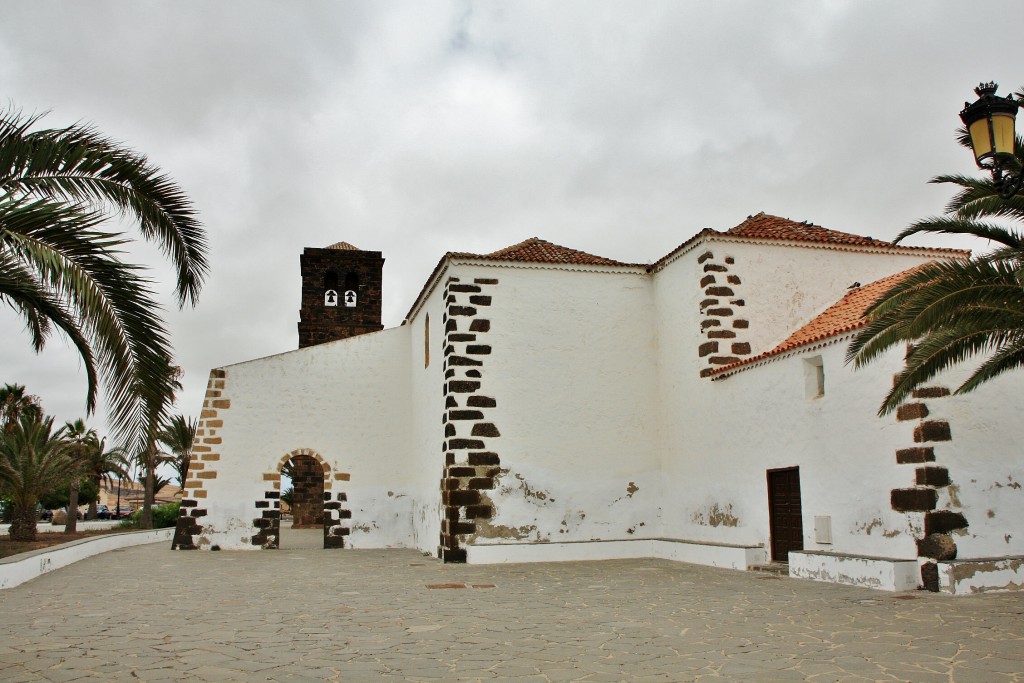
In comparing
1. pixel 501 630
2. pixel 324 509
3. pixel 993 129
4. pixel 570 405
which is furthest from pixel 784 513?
pixel 324 509

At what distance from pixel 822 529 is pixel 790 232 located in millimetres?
5710

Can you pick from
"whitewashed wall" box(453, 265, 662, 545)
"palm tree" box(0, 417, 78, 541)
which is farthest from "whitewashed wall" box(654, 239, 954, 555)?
"palm tree" box(0, 417, 78, 541)

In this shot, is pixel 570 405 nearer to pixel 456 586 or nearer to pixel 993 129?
pixel 456 586

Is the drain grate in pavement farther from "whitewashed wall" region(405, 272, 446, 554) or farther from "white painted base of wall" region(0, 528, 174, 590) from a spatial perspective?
"white painted base of wall" region(0, 528, 174, 590)

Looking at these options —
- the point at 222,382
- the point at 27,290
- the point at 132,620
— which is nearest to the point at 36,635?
the point at 132,620

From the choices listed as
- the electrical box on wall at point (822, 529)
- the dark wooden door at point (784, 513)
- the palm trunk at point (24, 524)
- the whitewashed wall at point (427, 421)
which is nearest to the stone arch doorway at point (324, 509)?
A: the whitewashed wall at point (427, 421)

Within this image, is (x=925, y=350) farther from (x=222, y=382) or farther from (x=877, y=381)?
(x=222, y=382)

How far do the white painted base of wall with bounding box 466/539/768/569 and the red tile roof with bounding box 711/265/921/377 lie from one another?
2735 mm

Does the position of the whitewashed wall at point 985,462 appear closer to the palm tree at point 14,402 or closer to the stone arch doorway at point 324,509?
the stone arch doorway at point 324,509

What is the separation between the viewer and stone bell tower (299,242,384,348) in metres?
23.4

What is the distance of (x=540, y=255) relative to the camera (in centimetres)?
1500

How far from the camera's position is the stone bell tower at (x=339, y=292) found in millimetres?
23438

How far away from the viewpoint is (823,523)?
33.6 ft

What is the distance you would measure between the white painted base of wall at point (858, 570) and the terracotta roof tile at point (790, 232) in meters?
5.53
